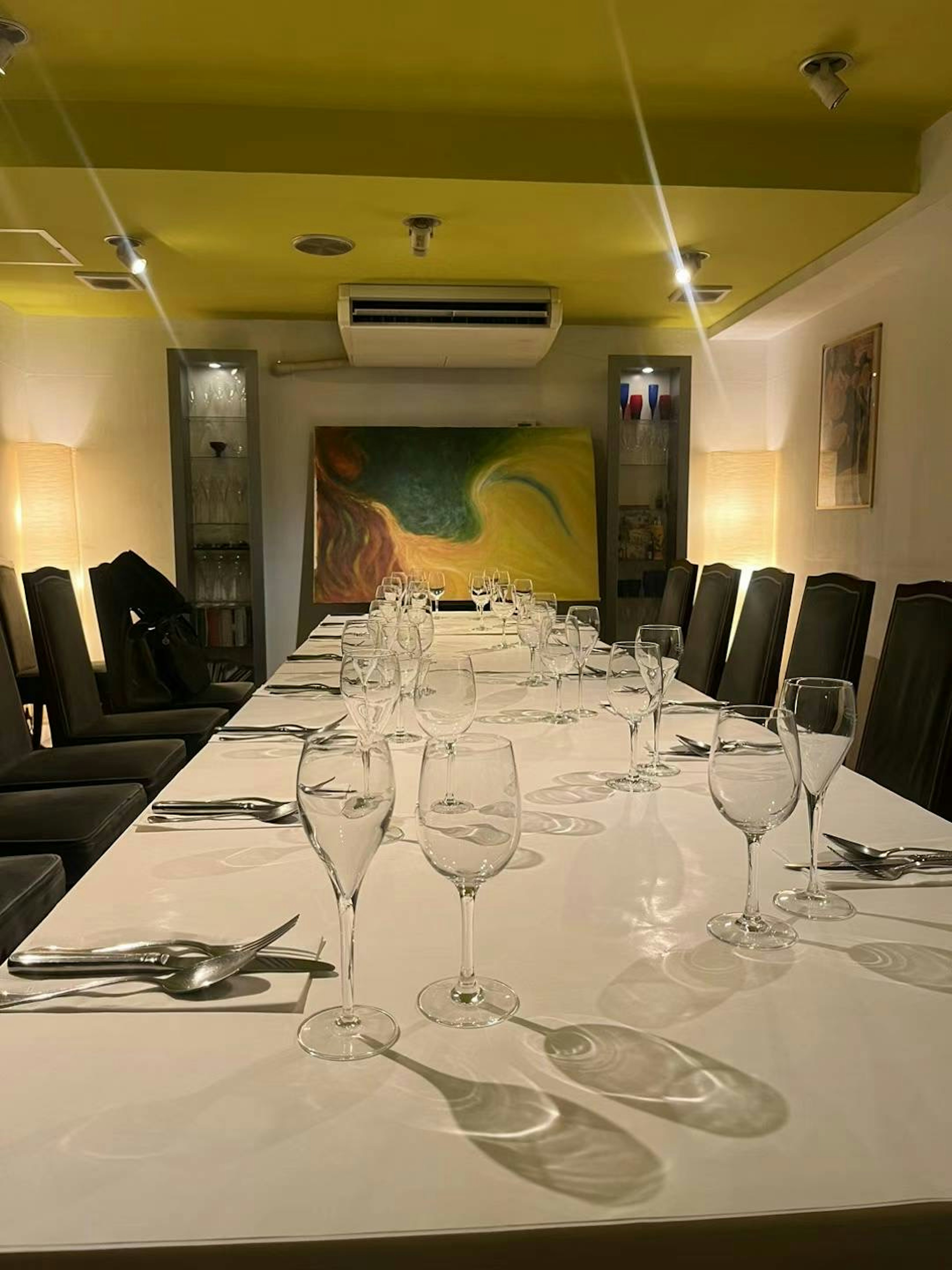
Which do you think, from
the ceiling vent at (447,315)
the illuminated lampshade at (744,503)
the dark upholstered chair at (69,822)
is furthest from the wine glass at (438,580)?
the dark upholstered chair at (69,822)

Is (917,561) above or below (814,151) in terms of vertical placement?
below

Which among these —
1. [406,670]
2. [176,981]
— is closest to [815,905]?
[176,981]

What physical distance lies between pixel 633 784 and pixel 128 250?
12.7 ft

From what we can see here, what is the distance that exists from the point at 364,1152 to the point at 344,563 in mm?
5488

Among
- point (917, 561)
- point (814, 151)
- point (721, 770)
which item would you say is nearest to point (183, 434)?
point (814, 151)

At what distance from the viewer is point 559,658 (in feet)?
6.09

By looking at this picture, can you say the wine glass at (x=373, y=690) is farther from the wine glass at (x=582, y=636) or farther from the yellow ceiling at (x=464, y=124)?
the yellow ceiling at (x=464, y=124)

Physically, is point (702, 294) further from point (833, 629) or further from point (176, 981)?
point (176, 981)

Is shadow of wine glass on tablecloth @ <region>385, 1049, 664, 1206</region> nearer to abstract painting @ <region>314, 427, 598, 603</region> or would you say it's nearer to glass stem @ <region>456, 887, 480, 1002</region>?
glass stem @ <region>456, 887, 480, 1002</region>

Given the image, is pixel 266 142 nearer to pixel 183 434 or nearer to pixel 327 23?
pixel 327 23

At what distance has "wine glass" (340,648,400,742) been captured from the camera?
1418 millimetres

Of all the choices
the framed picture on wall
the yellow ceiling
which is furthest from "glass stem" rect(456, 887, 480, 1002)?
the framed picture on wall

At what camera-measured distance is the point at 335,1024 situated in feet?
2.46

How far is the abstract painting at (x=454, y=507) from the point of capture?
5984 mm
